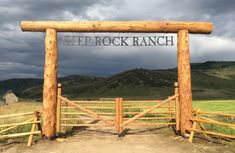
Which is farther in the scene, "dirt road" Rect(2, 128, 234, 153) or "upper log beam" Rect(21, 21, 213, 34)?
"upper log beam" Rect(21, 21, 213, 34)

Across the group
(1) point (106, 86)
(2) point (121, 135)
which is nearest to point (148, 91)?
(1) point (106, 86)

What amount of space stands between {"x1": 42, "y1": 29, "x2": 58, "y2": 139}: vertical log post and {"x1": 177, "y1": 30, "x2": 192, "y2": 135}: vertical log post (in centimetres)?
501

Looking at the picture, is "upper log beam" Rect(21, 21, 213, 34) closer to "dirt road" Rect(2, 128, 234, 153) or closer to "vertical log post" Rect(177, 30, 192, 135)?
"vertical log post" Rect(177, 30, 192, 135)

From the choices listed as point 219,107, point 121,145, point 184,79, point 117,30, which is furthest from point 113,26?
point 219,107

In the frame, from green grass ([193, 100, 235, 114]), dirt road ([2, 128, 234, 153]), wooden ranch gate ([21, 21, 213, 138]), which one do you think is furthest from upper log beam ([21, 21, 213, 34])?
green grass ([193, 100, 235, 114])

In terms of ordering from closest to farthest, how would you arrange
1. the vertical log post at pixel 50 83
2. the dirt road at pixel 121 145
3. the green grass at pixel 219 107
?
the dirt road at pixel 121 145, the vertical log post at pixel 50 83, the green grass at pixel 219 107

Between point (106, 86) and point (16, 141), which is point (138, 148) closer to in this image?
point (16, 141)

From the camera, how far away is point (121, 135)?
14.5 m

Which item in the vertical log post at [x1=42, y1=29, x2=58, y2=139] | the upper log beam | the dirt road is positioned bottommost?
the dirt road

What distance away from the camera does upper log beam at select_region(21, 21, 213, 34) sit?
1391 cm

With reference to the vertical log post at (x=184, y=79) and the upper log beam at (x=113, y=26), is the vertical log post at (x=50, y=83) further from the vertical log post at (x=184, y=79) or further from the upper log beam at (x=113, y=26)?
the vertical log post at (x=184, y=79)

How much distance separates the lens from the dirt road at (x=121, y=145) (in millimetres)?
11633

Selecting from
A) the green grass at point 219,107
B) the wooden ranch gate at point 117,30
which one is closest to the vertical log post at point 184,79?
the wooden ranch gate at point 117,30

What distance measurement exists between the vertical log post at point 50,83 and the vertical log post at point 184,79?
501 centimetres
